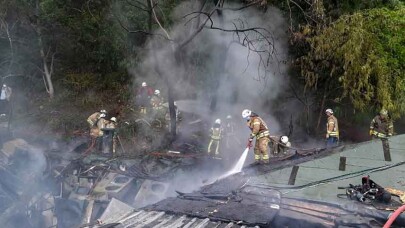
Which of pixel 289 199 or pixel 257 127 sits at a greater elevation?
pixel 257 127

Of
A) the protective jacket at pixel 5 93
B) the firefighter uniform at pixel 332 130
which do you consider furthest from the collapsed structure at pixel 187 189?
the protective jacket at pixel 5 93

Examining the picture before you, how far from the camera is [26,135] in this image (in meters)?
16.0

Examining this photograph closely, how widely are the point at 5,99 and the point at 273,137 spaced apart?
37.4 feet

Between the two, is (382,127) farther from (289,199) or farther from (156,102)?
(156,102)

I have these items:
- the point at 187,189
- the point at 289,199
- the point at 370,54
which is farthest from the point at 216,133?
the point at 289,199

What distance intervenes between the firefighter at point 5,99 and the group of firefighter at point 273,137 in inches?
349

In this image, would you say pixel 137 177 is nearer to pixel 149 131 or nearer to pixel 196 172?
pixel 196 172

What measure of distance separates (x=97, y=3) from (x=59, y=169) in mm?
10207

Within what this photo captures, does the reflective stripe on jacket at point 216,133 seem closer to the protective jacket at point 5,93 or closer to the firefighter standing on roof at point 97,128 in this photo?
the firefighter standing on roof at point 97,128

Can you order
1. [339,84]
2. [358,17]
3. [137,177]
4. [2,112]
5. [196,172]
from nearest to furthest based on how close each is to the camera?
[137,177], [196,172], [358,17], [339,84], [2,112]

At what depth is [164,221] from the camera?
204 inches

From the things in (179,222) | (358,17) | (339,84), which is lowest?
(179,222)

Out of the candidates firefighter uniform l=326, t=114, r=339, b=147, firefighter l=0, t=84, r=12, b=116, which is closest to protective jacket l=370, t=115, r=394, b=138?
firefighter uniform l=326, t=114, r=339, b=147

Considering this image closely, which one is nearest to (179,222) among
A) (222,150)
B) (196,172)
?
(196,172)
